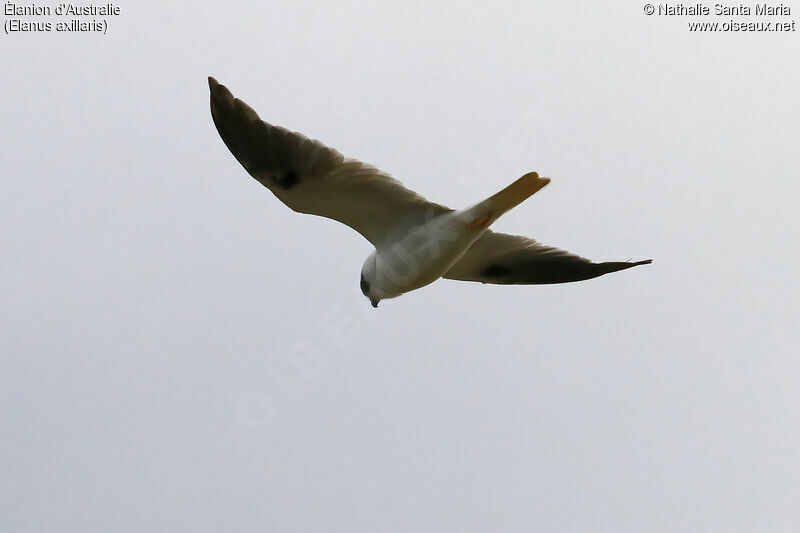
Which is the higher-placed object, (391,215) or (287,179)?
(287,179)

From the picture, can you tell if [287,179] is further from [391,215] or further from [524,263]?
[524,263]

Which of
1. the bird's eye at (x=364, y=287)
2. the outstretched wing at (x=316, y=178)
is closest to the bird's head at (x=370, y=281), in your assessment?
the bird's eye at (x=364, y=287)

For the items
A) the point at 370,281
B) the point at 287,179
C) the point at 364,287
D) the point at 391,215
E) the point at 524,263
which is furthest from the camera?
the point at 524,263

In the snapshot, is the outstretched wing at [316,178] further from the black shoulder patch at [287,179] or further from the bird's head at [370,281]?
the bird's head at [370,281]

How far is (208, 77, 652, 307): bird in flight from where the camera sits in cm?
825

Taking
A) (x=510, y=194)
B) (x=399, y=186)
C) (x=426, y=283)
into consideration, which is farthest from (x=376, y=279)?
(x=510, y=194)

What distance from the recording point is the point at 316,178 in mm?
8562

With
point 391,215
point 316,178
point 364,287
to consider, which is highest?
point 316,178

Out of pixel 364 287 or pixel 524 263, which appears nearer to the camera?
pixel 364 287

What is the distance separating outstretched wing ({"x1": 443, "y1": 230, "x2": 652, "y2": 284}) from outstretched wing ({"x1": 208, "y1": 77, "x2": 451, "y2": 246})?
0.94 metres

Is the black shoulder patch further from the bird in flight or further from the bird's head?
the bird's head

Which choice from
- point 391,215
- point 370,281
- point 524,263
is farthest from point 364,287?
point 524,263

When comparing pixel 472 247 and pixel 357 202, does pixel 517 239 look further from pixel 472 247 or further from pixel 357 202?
pixel 357 202

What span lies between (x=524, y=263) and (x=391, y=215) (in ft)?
4.88
